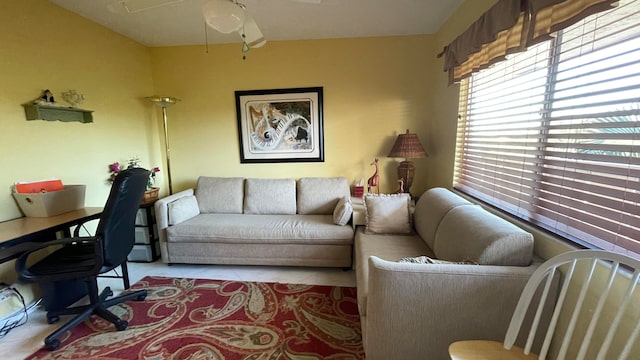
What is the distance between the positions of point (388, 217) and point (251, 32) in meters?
1.80

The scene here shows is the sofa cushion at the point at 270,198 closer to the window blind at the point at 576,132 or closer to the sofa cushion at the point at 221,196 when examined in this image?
the sofa cushion at the point at 221,196

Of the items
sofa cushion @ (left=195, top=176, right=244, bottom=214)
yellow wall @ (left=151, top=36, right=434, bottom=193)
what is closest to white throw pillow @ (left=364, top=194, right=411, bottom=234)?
yellow wall @ (left=151, top=36, right=434, bottom=193)

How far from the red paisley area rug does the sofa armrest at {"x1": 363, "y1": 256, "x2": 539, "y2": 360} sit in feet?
1.52

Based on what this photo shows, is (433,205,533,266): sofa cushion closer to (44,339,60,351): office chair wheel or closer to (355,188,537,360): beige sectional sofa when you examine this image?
(355,188,537,360): beige sectional sofa

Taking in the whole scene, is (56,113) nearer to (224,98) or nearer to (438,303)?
(224,98)

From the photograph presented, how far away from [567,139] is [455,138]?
4.13 feet

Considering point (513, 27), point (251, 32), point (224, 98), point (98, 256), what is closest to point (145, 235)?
point (98, 256)

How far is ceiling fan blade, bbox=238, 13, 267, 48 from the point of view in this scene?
1718 millimetres

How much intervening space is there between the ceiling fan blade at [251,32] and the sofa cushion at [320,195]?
1.61 metres

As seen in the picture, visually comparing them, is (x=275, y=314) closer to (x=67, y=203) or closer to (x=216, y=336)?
(x=216, y=336)

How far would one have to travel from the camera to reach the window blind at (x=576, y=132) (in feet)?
3.35

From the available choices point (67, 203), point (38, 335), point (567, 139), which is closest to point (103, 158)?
point (67, 203)

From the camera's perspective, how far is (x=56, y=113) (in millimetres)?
2232

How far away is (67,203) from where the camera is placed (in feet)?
7.20
